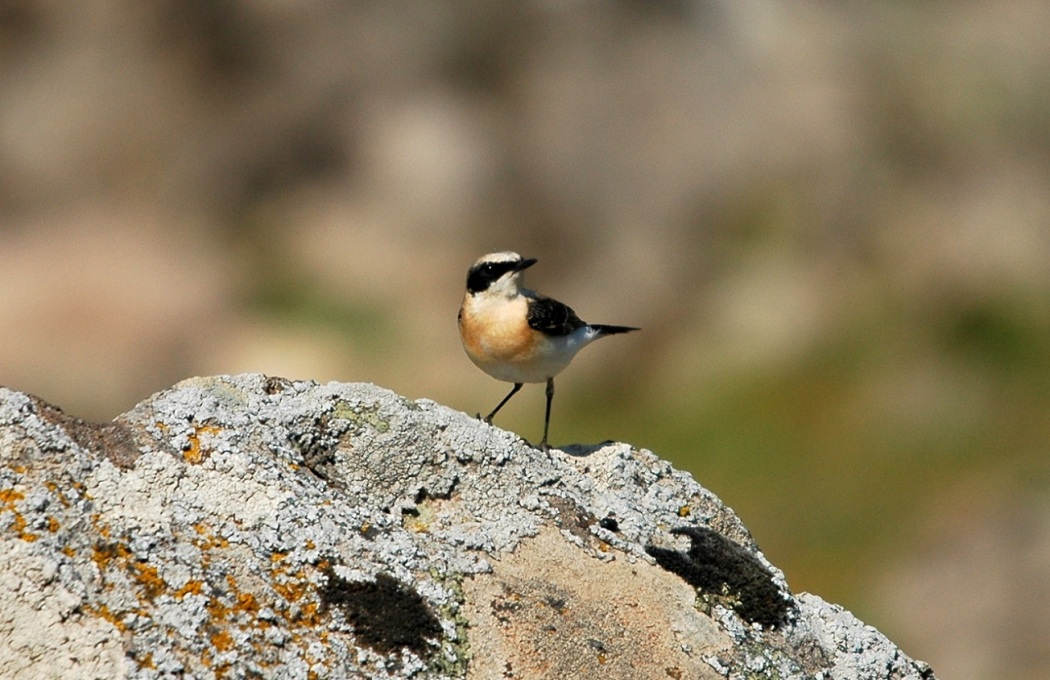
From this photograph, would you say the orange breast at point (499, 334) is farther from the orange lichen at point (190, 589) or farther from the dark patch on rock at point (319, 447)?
the orange lichen at point (190, 589)

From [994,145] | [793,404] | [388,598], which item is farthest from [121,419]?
[994,145]

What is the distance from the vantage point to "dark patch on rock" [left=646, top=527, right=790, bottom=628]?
22.9 ft

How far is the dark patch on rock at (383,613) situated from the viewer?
221 inches

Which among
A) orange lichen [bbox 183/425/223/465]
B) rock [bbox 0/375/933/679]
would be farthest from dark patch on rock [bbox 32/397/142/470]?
orange lichen [bbox 183/425/223/465]

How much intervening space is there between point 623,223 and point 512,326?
15.7m

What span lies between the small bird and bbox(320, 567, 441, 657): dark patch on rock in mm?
4804

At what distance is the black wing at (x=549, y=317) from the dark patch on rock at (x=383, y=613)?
515 cm

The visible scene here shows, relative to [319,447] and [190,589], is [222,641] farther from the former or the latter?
[319,447]

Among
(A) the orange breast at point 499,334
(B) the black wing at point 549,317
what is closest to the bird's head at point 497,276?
(A) the orange breast at point 499,334

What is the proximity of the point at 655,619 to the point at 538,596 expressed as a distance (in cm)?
62

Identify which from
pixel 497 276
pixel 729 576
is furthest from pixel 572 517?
pixel 497 276

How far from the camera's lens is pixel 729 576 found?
23.5ft

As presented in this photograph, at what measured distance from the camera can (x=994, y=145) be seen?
24.8 m

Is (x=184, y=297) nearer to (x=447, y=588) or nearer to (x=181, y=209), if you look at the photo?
(x=181, y=209)
